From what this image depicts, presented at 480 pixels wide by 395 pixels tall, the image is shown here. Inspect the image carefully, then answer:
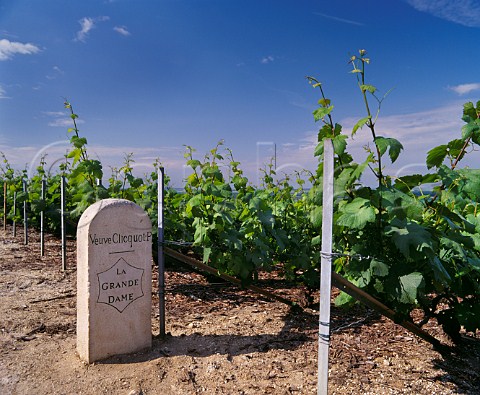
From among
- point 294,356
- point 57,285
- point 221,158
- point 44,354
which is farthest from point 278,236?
point 57,285

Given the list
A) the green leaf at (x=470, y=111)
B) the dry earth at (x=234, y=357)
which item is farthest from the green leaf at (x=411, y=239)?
the green leaf at (x=470, y=111)

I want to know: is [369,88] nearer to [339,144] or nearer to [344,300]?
[339,144]

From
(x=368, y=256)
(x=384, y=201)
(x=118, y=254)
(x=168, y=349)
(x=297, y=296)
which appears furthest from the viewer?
(x=297, y=296)

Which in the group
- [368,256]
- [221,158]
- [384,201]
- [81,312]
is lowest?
[81,312]

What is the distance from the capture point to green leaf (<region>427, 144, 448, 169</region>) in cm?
268

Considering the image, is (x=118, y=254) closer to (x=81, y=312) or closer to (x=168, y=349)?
(x=81, y=312)

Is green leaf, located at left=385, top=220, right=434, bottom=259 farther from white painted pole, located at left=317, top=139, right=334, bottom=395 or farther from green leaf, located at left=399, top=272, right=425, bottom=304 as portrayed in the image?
white painted pole, located at left=317, top=139, right=334, bottom=395

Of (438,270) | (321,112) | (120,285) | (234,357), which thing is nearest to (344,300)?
(438,270)

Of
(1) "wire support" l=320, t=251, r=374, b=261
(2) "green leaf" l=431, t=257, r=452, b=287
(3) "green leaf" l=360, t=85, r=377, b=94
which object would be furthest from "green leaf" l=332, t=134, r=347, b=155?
(2) "green leaf" l=431, t=257, r=452, b=287

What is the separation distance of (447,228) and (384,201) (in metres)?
0.75

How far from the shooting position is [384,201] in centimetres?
240

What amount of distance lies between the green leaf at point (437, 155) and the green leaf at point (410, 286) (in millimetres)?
759

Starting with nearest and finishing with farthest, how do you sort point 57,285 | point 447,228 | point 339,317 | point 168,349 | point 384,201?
point 384,201 → point 447,228 → point 168,349 → point 339,317 → point 57,285

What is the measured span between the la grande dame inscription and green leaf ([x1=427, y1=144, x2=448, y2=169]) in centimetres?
243
